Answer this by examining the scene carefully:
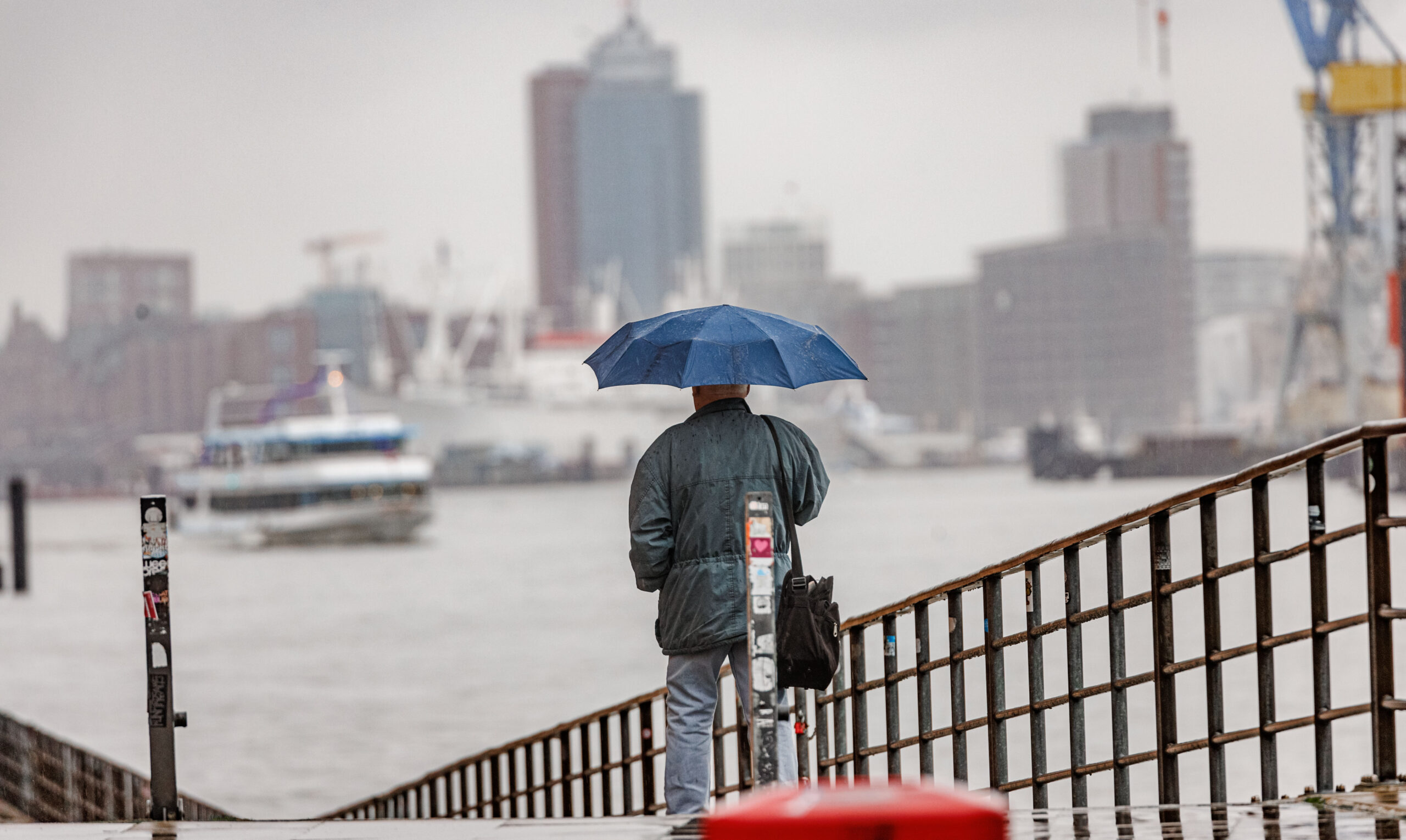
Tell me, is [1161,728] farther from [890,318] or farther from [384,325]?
[890,318]

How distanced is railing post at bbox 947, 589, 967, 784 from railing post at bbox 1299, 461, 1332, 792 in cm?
102

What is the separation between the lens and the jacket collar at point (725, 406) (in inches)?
166

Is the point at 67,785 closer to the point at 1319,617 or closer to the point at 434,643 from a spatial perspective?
the point at 1319,617

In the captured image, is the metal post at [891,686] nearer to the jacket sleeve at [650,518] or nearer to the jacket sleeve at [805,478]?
the jacket sleeve at [805,478]

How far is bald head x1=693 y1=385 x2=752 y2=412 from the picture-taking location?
431cm

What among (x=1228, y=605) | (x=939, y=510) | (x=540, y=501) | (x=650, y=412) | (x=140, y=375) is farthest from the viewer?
(x=140, y=375)

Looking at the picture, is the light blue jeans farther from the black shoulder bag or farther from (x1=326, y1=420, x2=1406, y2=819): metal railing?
(x1=326, y1=420, x2=1406, y2=819): metal railing

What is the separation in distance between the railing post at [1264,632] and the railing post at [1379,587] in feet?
0.75

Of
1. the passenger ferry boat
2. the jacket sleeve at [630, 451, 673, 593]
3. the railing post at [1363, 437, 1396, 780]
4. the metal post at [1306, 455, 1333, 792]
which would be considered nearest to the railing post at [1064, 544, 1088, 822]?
the metal post at [1306, 455, 1333, 792]

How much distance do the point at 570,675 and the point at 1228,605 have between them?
17303mm

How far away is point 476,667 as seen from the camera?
115ft

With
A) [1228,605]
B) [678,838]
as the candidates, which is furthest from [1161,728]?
[1228,605]

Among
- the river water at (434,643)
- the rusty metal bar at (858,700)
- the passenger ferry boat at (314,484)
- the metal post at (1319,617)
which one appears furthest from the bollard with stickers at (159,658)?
the passenger ferry boat at (314,484)

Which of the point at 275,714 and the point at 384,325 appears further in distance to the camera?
the point at 384,325
